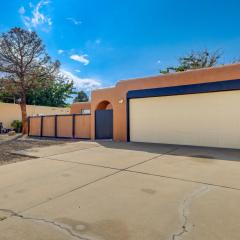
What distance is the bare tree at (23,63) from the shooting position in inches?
662

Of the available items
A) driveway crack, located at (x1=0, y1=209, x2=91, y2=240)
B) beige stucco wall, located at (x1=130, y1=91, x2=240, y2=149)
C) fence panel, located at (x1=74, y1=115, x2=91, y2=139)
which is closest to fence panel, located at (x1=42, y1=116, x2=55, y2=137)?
fence panel, located at (x1=74, y1=115, x2=91, y2=139)

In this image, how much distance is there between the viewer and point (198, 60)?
25.7m

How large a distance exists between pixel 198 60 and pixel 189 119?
59.1 feet

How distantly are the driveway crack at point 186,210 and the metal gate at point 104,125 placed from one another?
31.2 ft

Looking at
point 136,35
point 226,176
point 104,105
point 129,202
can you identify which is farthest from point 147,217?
point 136,35

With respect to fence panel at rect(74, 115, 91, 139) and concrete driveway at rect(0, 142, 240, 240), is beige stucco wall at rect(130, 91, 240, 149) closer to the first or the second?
concrete driveway at rect(0, 142, 240, 240)

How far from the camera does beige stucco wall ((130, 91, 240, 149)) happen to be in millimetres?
9242

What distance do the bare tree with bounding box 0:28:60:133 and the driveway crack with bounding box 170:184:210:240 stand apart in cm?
1715

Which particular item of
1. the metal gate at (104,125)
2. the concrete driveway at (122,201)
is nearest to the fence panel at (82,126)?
the metal gate at (104,125)

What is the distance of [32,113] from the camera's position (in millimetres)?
25141

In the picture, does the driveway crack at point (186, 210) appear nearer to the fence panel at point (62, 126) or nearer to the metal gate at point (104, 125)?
the metal gate at point (104, 125)

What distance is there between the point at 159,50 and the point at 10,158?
11.7 m

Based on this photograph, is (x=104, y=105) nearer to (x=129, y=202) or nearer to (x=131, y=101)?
(x=131, y=101)

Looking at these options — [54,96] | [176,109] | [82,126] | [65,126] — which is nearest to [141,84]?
[176,109]
